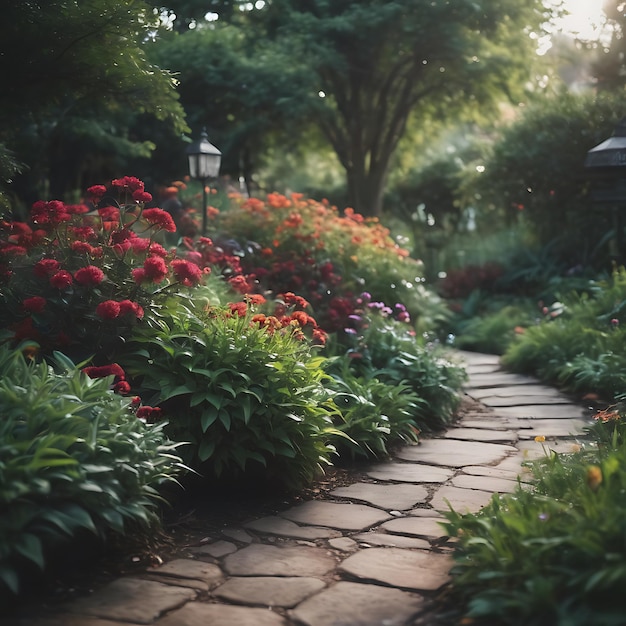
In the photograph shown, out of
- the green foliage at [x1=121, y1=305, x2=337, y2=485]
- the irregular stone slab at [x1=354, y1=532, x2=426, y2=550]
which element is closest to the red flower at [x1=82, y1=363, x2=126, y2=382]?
the green foliage at [x1=121, y1=305, x2=337, y2=485]

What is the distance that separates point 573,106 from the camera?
41.3 ft

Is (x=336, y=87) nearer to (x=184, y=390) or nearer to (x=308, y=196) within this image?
(x=308, y=196)

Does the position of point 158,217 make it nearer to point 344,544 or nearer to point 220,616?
point 344,544

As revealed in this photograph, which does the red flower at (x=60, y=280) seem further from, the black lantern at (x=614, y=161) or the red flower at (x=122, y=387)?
the black lantern at (x=614, y=161)

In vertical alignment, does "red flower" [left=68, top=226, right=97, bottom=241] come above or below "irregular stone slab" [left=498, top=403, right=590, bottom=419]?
above

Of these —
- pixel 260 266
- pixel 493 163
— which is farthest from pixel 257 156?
pixel 260 266

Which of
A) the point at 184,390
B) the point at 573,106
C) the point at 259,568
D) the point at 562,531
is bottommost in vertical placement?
the point at 259,568

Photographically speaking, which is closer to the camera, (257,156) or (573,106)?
(573,106)

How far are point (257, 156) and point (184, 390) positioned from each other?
12054 mm

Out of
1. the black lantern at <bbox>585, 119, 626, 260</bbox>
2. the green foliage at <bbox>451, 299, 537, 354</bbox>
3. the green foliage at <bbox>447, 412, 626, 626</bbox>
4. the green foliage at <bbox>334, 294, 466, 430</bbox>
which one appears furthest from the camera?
the green foliage at <bbox>451, 299, 537, 354</bbox>

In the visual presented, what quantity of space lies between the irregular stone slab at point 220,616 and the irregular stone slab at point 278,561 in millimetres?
332

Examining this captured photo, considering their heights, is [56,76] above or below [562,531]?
above

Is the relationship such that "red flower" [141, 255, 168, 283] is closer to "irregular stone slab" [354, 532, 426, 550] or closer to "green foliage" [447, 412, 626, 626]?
"irregular stone slab" [354, 532, 426, 550]

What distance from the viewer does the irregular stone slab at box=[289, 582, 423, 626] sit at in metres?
2.74
